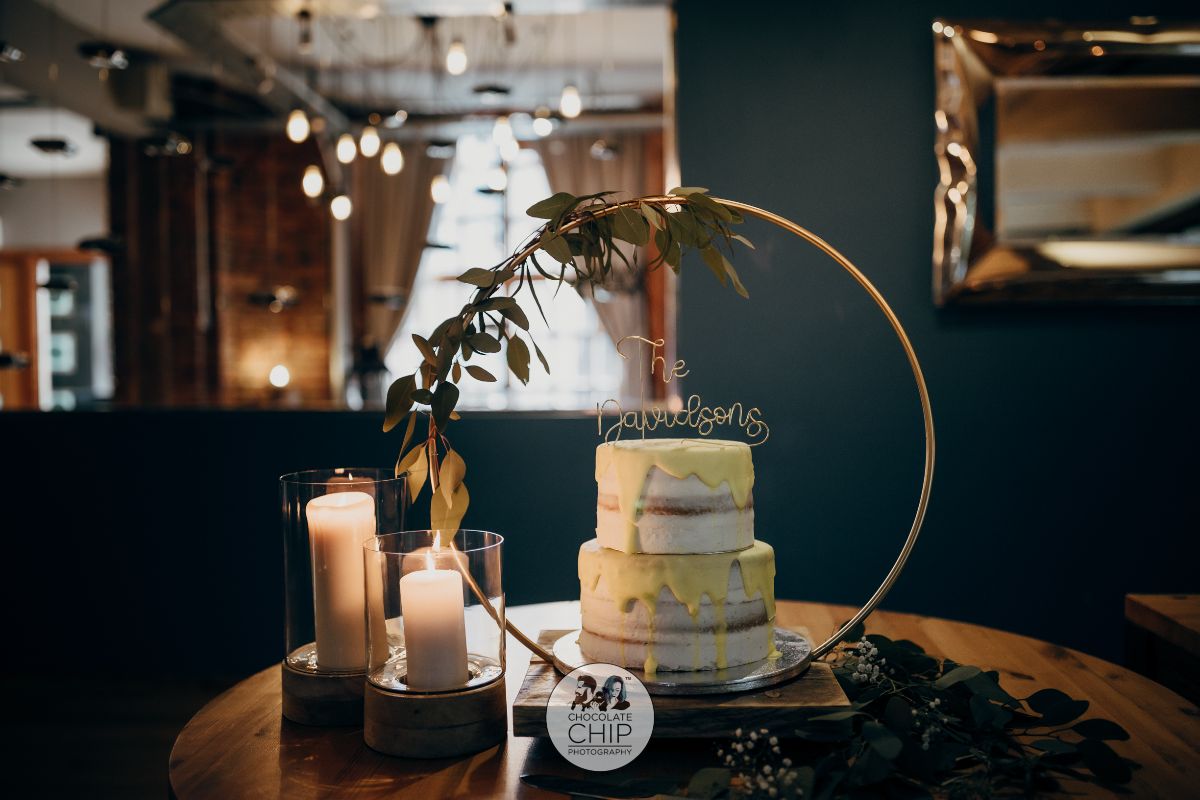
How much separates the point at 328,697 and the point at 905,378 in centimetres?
221

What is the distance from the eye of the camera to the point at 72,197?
8438mm

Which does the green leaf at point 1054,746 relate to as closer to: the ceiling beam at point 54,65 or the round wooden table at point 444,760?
the round wooden table at point 444,760

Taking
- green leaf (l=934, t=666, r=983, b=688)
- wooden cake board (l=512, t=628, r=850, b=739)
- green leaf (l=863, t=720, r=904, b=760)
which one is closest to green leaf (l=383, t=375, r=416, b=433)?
wooden cake board (l=512, t=628, r=850, b=739)

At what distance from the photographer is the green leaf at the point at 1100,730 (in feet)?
3.13

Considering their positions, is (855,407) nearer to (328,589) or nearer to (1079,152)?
(1079,152)

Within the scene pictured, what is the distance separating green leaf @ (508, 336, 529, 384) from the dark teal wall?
1.90m

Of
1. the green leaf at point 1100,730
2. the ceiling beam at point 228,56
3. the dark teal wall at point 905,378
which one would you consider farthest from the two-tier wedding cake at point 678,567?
the ceiling beam at point 228,56

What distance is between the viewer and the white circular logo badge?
0.94 m

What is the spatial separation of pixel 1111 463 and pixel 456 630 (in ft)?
8.34

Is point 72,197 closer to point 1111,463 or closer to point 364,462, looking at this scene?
point 364,462

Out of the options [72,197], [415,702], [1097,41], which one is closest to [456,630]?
[415,702]

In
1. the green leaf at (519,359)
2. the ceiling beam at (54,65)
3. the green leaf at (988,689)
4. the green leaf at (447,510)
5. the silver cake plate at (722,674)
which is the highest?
the ceiling beam at (54,65)

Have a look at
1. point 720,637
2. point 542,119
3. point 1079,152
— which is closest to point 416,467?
point 720,637

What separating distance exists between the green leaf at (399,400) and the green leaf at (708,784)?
0.46m
